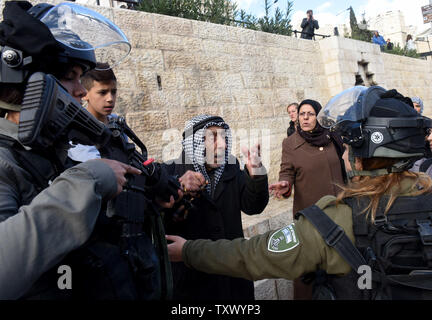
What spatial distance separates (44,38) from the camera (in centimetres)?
111

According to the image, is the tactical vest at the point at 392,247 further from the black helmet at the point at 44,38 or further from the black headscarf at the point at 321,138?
the black headscarf at the point at 321,138

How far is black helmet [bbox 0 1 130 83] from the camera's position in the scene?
106 cm

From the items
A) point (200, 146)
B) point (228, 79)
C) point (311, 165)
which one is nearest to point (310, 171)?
point (311, 165)

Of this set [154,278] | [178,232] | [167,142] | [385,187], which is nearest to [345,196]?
[385,187]

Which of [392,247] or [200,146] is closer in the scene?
[392,247]

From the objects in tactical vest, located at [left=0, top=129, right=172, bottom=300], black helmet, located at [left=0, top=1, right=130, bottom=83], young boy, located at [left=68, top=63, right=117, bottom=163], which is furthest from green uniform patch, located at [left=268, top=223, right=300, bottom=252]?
young boy, located at [left=68, top=63, right=117, bottom=163]

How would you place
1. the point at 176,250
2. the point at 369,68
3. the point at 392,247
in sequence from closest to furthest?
the point at 392,247
the point at 176,250
the point at 369,68

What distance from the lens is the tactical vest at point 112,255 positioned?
1.02m

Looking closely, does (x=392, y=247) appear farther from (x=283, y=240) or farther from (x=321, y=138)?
(x=321, y=138)

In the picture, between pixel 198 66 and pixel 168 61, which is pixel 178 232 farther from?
pixel 198 66

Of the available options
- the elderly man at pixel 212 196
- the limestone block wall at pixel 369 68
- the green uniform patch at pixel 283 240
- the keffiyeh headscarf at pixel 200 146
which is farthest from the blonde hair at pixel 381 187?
the limestone block wall at pixel 369 68

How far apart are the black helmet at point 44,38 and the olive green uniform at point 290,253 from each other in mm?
981

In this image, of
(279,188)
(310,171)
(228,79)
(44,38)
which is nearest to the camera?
(44,38)

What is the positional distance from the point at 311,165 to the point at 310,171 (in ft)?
0.20
